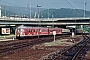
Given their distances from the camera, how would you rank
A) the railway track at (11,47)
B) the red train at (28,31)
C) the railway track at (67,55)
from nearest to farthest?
the railway track at (67,55) → the railway track at (11,47) → the red train at (28,31)

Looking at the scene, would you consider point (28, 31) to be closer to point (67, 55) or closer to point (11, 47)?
point (11, 47)

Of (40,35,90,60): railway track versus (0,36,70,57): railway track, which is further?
(0,36,70,57): railway track

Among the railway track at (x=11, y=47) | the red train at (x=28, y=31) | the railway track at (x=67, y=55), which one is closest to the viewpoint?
the railway track at (x=67, y=55)

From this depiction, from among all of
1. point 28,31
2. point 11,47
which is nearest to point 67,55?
point 11,47

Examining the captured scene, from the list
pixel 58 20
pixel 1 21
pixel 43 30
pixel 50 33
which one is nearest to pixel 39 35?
pixel 43 30

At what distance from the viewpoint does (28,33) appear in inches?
2790

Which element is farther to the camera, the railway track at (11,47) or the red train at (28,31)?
A: the red train at (28,31)

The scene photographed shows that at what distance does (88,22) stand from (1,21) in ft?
120

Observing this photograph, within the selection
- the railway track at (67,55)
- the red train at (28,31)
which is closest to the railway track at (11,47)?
the railway track at (67,55)

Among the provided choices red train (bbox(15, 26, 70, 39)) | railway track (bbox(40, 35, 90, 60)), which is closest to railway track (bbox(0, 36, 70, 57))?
railway track (bbox(40, 35, 90, 60))

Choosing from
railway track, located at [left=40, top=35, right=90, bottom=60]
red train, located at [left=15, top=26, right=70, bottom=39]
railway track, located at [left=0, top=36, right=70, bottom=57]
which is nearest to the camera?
railway track, located at [left=40, top=35, right=90, bottom=60]

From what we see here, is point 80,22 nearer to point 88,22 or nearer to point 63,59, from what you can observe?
point 88,22

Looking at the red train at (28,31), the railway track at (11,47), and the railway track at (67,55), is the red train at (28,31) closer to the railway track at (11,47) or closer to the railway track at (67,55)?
the railway track at (11,47)

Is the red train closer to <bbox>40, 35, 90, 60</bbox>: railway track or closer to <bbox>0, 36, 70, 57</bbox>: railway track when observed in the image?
<bbox>0, 36, 70, 57</bbox>: railway track
